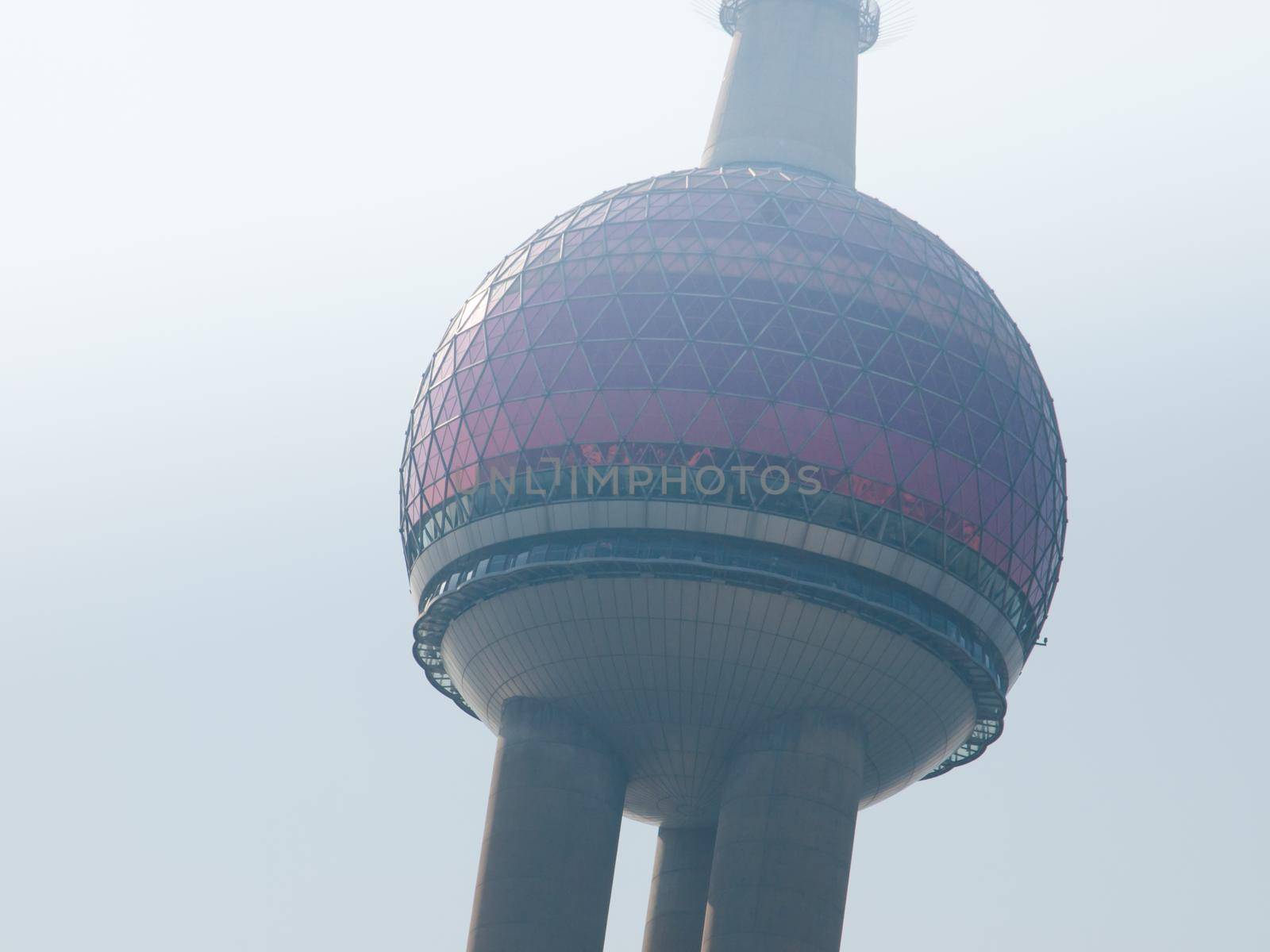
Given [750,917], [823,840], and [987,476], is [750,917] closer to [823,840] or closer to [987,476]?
[823,840]

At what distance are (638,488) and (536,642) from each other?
21.9 ft

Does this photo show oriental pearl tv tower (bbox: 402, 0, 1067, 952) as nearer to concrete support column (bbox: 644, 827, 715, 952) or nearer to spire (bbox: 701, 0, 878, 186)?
concrete support column (bbox: 644, 827, 715, 952)

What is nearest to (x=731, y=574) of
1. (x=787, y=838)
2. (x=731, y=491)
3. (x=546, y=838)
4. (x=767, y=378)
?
(x=731, y=491)

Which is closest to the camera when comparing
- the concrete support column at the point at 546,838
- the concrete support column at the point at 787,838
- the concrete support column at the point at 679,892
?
the concrete support column at the point at 787,838

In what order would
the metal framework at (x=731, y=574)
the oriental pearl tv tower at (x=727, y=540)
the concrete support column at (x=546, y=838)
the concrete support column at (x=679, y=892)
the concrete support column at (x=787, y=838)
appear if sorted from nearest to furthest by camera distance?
the concrete support column at (x=787, y=838) < the metal framework at (x=731, y=574) < the oriental pearl tv tower at (x=727, y=540) < the concrete support column at (x=546, y=838) < the concrete support column at (x=679, y=892)

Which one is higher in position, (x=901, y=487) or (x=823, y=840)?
(x=901, y=487)

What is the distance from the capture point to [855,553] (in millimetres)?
62188

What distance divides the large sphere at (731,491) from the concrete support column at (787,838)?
115 cm

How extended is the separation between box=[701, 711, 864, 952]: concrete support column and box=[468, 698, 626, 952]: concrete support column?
4.13 metres

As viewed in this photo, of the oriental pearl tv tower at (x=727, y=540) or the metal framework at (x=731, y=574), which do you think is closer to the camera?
the metal framework at (x=731, y=574)

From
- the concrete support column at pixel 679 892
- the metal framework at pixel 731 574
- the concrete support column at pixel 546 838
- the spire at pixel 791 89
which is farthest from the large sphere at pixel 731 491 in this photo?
the spire at pixel 791 89

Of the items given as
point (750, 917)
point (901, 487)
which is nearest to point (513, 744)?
point (750, 917)

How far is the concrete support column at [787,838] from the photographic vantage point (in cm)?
6162

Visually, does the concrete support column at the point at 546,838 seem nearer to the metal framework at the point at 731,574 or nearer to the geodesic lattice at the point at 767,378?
the metal framework at the point at 731,574
